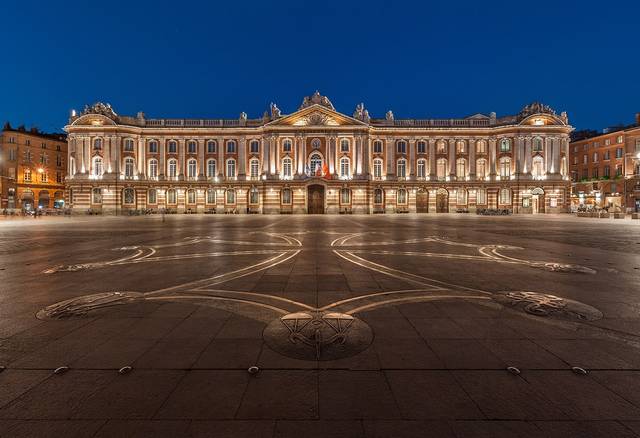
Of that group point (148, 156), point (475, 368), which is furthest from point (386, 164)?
point (475, 368)

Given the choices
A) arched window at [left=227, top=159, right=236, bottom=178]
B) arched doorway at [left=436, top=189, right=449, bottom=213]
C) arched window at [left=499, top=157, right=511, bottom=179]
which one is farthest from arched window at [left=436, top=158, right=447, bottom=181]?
arched window at [left=227, top=159, right=236, bottom=178]

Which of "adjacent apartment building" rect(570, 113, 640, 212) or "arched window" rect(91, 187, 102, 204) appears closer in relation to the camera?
"arched window" rect(91, 187, 102, 204)

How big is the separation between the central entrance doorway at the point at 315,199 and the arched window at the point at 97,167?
34.2 metres

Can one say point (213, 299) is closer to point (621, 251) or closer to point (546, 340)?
point (546, 340)

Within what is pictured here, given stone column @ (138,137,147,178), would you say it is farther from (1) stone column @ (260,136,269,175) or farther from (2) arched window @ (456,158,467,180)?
(2) arched window @ (456,158,467,180)

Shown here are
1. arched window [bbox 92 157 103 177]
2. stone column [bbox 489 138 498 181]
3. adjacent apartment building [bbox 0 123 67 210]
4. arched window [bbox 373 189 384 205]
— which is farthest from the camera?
adjacent apartment building [bbox 0 123 67 210]

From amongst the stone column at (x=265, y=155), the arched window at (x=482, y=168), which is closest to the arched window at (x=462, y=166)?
the arched window at (x=482, y=168)

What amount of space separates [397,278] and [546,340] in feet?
12.4

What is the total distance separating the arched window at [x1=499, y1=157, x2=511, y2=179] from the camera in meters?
57.3

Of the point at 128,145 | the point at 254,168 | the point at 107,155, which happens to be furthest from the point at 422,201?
the point at 107,155

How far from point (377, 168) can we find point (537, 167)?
2608 centimetres

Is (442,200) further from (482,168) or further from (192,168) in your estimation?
(192,168)

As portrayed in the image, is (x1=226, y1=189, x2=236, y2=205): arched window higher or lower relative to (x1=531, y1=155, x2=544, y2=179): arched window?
lower

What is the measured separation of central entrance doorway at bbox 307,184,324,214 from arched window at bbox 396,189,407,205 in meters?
13.0
